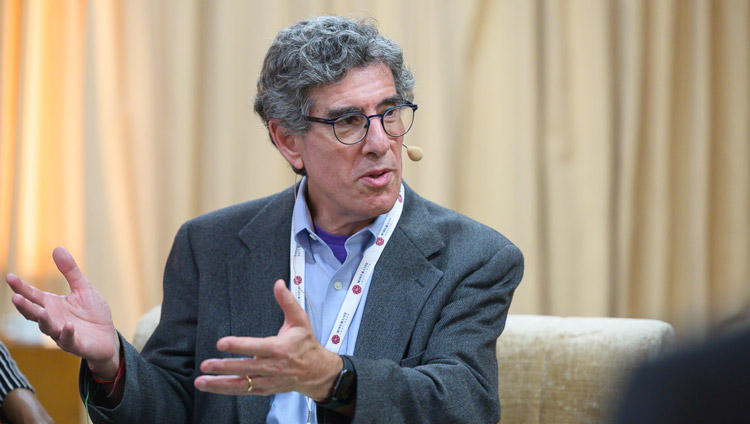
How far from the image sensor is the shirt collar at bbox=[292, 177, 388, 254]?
2205 millimetres

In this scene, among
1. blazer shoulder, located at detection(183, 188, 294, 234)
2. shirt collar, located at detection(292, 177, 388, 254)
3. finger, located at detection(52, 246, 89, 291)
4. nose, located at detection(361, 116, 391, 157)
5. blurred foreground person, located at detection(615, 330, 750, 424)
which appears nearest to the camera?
blurred foreground person, located at detection(615, 330, 750, 424)

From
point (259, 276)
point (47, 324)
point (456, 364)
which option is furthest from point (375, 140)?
point (47, 324)

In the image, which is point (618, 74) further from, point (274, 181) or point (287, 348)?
point (287, 348)

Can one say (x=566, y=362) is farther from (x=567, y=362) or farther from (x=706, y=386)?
(x=706, y=386)

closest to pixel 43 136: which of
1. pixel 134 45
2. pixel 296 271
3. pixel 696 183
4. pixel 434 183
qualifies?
pixel 134 45

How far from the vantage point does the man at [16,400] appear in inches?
88.8

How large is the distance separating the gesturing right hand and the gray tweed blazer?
0.30 ft

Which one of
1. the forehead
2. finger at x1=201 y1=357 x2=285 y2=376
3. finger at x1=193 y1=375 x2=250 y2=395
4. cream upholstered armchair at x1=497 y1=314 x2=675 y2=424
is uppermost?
the forehead

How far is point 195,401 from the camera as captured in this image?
2205mm

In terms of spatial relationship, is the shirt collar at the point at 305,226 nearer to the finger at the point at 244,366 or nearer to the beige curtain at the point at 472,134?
the finger at the point at 244,366

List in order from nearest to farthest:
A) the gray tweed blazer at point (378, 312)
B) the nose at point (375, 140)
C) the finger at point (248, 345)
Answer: the finger at point (248, 345) → the gray tweed blazer at point (378, 312) → the nose at point (375, 140)

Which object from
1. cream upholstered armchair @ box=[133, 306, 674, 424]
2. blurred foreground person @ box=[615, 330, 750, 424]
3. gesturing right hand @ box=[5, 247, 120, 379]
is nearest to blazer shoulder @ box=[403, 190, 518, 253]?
cream upholstered armchair @ box=[133, 306, 674, 424]

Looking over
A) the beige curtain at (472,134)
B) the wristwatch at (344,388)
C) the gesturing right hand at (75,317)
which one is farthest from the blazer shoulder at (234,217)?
the beige curtain at (472,134)

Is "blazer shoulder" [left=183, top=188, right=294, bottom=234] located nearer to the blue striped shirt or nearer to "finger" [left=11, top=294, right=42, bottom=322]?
the blue striped shirt
